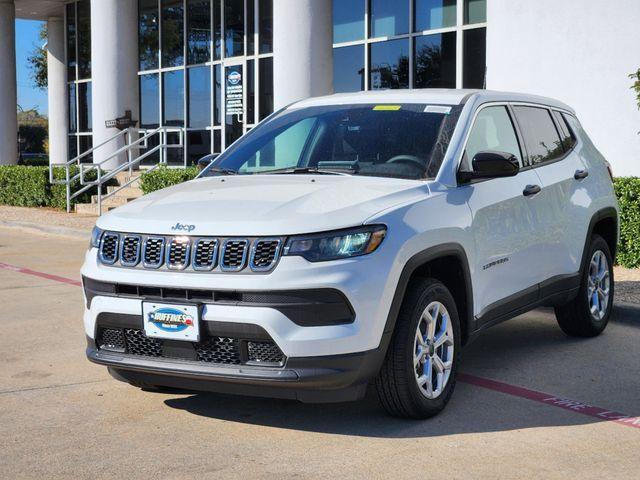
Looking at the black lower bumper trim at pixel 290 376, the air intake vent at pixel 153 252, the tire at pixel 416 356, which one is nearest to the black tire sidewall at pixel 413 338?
the tire at pixel 416 356

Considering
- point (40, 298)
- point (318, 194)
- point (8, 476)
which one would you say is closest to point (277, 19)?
point (40, 298)

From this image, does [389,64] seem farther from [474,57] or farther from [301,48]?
[301,48]

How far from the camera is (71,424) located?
5332mm

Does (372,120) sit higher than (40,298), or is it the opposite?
(372,120)

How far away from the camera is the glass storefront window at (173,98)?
24.9 m

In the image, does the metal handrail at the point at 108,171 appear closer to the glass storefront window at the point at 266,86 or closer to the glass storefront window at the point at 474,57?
the glass storefront window at the point at 266,86

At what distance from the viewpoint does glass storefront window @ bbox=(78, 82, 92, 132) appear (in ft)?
99.1

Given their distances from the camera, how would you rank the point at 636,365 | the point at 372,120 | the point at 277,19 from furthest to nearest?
the point at 277,19, the point at 636,365, the point at 372,120

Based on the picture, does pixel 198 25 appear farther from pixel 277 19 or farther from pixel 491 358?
pixel 491 358

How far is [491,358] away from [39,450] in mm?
3308

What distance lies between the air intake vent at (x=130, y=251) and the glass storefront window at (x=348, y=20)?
14.6 metres

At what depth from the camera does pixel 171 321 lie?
4945mm

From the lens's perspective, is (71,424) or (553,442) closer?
(553,442)

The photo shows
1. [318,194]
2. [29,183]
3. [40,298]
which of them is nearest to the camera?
[318,194]
